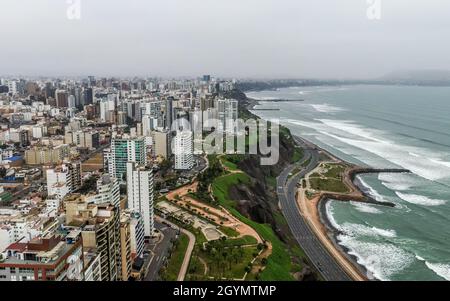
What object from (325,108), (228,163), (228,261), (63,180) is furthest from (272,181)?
(325,108)

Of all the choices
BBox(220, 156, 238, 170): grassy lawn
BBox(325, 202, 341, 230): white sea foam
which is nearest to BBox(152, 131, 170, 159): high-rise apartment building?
BBox(220, 156, 238, 170): grassy lawn

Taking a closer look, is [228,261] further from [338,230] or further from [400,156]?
[400,156]

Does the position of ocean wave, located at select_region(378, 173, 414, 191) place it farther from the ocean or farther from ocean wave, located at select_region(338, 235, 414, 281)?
ocean wave, located at select_region(338, 235, 414, 281)

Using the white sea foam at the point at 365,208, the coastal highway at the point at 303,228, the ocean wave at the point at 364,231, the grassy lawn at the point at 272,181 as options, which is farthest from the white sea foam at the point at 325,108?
the ocean wave at the point at 364,231

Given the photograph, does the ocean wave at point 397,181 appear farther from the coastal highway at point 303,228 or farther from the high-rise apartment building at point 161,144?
the high-rise apartment building at point 161,144
